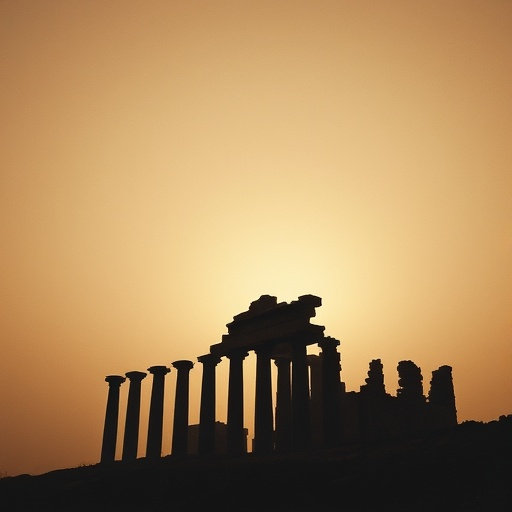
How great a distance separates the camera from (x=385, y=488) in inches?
509

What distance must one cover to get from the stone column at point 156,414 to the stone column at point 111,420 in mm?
3356

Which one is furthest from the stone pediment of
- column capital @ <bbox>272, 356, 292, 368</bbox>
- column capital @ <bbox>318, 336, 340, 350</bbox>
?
column capital @ <bbox>272, 356, 292, 368</bbox>

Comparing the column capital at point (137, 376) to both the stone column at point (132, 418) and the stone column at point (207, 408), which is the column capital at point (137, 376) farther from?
the stone column at point (207, 408)

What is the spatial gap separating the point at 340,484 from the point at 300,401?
13429mm

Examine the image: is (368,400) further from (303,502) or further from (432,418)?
(303,502)

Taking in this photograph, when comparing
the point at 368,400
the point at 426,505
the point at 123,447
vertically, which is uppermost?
the point at 368,400

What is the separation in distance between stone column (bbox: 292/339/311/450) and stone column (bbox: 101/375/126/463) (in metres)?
15.7

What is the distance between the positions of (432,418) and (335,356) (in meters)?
10.4

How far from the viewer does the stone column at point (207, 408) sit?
31.0 m

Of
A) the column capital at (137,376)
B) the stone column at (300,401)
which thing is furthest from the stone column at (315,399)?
the column capital at (137,376)

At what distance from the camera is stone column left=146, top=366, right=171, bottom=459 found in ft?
113

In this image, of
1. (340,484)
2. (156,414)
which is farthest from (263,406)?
(340,484)

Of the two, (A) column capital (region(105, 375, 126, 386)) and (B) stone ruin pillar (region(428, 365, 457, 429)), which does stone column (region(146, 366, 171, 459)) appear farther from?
(B) stone ruin pillar (region(428, 365, 457, 429))

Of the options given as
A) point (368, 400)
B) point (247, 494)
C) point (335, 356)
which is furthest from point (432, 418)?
point (247, 494)
